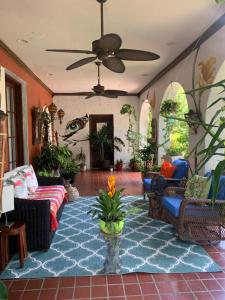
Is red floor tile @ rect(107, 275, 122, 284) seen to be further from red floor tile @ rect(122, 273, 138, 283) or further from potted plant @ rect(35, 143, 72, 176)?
potted plant @ rect(35, 143, 72, 176)

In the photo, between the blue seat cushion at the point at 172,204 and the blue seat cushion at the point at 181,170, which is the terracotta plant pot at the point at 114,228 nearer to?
the blue seat cushion at the point at 172,204

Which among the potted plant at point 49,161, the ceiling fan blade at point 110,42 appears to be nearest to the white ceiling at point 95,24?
the ceiling fan blade at point 110,42

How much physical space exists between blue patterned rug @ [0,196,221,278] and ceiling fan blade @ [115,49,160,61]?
1459 millimetres

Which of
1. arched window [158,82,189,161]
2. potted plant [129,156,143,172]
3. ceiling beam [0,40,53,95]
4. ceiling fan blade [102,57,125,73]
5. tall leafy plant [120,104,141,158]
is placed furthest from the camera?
tall leafy plant [120,104,141,158]

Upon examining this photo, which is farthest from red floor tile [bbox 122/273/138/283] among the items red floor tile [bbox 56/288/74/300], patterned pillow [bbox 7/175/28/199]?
patterned pillow [bbox 7/175/28/199]

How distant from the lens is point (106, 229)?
102 inches

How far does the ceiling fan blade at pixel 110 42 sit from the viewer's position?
7.13ft

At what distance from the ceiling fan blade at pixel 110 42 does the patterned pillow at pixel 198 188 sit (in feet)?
6.45

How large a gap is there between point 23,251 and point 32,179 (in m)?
1.63

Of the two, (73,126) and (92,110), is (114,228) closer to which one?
(73,126)

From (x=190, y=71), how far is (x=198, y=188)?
1980mm

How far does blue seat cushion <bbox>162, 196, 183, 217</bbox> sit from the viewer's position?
3426 mm

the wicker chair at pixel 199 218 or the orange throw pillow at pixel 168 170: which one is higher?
the orange throw pillow at pixel 168 170

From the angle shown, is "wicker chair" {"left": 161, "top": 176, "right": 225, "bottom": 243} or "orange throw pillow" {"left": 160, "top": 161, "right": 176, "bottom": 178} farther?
"orange throw pillow" {"left": 160, "top": 161, "right": 176, "bottom": 178}
